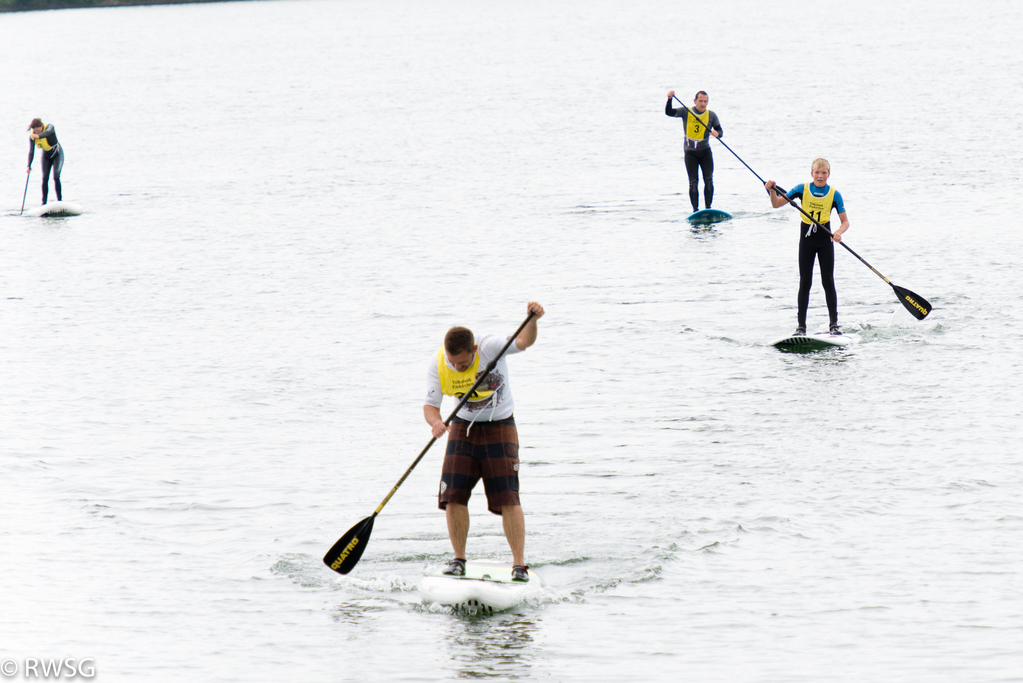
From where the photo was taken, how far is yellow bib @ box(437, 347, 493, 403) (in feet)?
29.0

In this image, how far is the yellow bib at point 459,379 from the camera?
885 cm

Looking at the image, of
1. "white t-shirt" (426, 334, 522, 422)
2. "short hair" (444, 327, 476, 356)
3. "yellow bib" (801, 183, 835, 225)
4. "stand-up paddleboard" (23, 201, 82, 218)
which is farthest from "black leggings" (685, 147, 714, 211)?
"short hair" (444, 327, 476, 356)

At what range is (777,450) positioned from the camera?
12.0 meters

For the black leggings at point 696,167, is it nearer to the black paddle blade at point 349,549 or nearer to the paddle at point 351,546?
the paddle at point 351,546

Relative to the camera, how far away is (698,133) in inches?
906

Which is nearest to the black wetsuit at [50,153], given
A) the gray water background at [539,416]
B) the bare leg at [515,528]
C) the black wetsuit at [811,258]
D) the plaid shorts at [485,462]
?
the gray water background at [539,416]

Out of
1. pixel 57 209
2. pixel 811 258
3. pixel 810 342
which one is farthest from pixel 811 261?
pixel 57 209

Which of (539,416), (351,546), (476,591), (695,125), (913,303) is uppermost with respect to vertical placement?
(695,125)

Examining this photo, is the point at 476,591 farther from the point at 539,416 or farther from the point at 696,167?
the point at 696,167

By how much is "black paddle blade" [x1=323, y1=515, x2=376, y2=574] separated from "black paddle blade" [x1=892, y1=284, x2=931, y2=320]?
9.23m

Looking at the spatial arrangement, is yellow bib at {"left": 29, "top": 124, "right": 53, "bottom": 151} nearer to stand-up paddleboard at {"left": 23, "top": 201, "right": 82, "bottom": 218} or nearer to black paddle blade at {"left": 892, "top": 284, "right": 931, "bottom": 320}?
stand-up paddleboard at {"left": 23, "top": 201, "right": 82, "bottom": 218}

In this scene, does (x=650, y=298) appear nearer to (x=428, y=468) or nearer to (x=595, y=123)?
(x=428, y=468)

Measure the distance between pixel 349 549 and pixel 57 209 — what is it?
22.0 meters

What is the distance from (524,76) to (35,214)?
41.0 m
